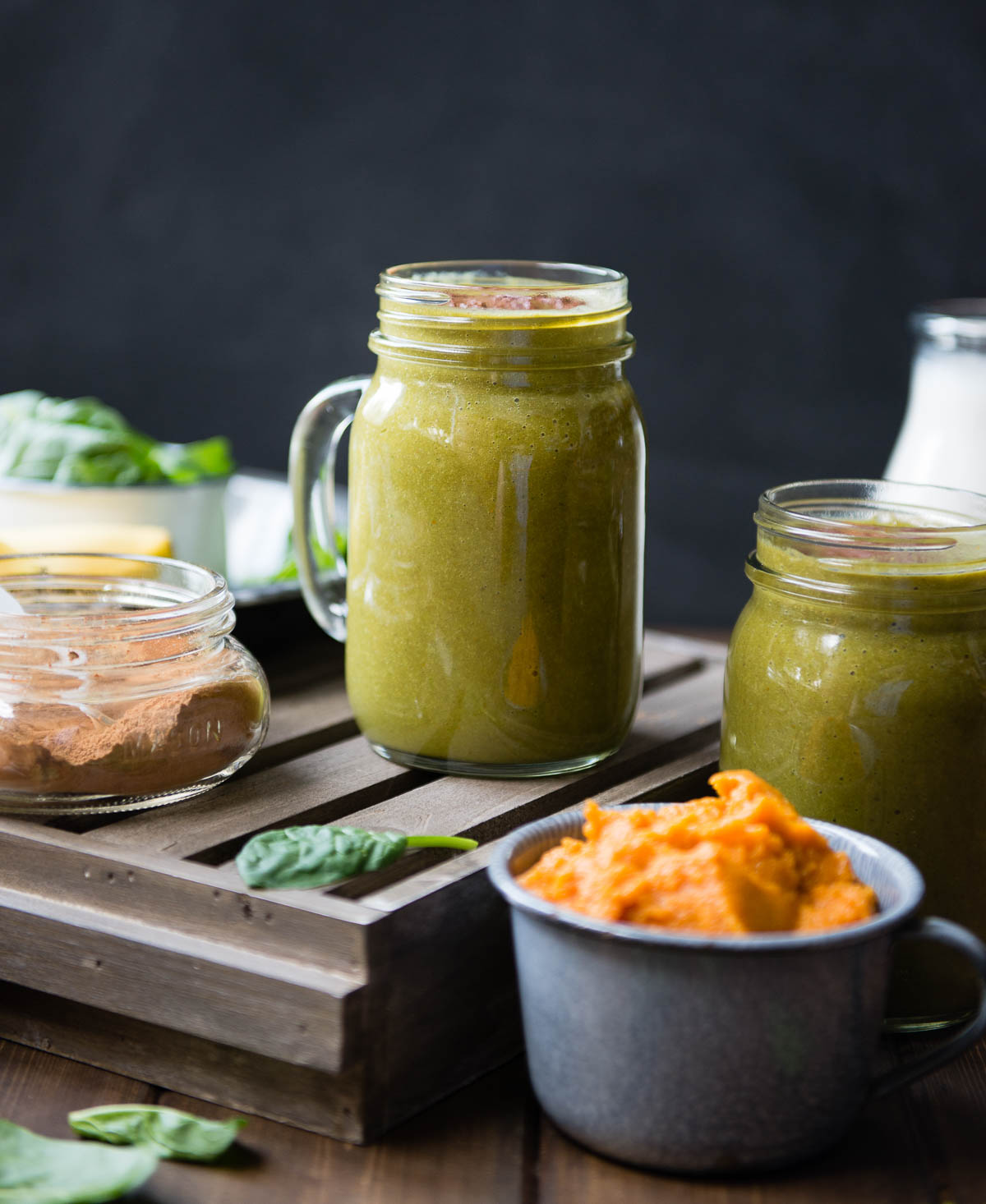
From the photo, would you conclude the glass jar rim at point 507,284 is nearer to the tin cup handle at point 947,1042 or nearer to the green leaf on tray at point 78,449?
the tin cup handle at point 947,1042

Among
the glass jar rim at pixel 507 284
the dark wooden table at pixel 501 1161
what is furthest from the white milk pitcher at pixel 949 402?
the dark wooden table at pixel 501 1161

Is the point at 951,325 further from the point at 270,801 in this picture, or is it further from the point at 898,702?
the point at 270,801

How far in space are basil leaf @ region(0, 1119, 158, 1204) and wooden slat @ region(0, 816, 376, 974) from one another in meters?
0.13

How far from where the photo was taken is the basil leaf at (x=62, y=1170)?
765mm

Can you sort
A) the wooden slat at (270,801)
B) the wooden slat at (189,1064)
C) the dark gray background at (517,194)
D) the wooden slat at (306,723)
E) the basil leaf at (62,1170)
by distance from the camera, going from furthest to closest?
the dark gray background at (517,194) → the wooden slat at (306,723) → the wooden slat at (270,801) → the wooden slat at (189,1064) → the basil leaf at (62,1170)

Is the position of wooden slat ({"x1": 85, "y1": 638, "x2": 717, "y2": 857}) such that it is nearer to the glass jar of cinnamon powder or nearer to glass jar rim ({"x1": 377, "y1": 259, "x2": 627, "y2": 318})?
the glass jar of cinnamon powder

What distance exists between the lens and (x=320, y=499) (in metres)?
1.25

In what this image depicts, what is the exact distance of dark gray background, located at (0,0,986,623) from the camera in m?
2.45

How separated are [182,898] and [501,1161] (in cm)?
24

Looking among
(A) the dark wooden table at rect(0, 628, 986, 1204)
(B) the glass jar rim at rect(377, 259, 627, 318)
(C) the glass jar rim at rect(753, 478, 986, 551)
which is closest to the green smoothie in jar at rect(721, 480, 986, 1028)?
(C) the glass jar rim at rect(753, 478, 986, 551)

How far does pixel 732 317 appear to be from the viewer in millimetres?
2578

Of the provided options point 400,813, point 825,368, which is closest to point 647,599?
point 825,368

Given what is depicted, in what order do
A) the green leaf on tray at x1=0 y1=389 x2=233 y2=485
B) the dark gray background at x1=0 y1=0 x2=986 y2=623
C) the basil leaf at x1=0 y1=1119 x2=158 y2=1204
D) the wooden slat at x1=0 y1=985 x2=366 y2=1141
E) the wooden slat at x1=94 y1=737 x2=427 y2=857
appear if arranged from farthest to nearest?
1. the dark gray background at x1=0 y1=0 x2=986 y2=623
2. the green leaf on tray at x1=0 y1=389 x2=233 y2=485
3. the wooden slat at x1=94 y1=737 x2=427 y2=857
4. the wooden slat at x1=0 y1=985 x2=366 y2=1141
5. the basil leaf at x1=0 y1=1119 x2=158 y2=1204

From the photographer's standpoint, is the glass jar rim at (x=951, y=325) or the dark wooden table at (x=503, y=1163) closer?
the dark wooden table at (x=503, y=1163)
